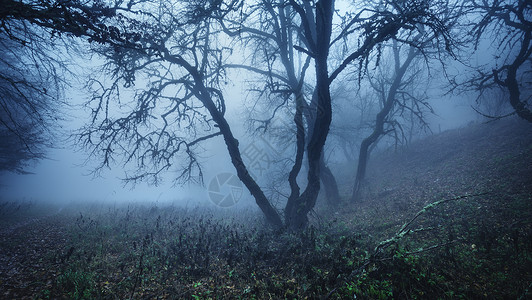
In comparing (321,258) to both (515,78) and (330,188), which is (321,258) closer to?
(330,188)

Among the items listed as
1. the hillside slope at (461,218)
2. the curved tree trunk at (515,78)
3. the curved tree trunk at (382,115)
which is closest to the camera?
the hillside slope at (461,218)

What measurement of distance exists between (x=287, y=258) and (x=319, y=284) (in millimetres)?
1332

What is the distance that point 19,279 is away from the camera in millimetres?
4457

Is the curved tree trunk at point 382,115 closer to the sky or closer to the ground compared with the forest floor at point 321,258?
closer to the sky

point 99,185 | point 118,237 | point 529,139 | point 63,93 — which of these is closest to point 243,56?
point 63,93

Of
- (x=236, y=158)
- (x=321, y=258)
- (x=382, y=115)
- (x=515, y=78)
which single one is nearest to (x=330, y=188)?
(x=382, y=115)

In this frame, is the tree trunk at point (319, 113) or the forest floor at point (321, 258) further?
the tree trunk at point (319, 113)

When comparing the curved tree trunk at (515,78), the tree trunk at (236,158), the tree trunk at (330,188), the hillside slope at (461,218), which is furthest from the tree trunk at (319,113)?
the curved tree trunk at (515,78)

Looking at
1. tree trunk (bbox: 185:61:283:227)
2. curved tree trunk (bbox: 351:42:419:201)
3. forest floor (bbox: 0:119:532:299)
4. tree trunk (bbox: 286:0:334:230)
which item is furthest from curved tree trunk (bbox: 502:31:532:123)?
tree trunk (bbox: 185:61:283:227)

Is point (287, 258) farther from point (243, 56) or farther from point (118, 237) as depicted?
point (243, 56)

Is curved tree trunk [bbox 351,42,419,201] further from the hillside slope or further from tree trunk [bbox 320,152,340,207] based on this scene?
tree trunk [bbox 320,152,340,207]

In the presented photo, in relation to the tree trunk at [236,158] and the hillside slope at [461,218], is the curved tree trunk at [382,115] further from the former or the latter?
the tree trunk at [236,158]

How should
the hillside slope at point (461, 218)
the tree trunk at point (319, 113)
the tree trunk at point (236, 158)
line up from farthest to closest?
the tree trunk at point (236, 158) < the tree trunk at point (319, 113) < the hillside slope at point (461, 218)

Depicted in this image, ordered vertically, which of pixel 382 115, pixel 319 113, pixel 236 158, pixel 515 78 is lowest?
pixel 236 158
